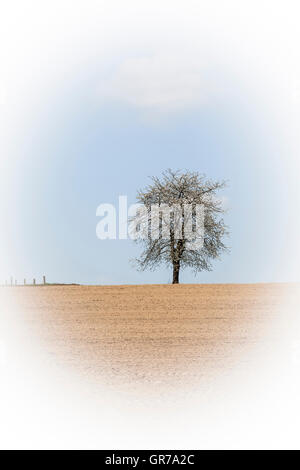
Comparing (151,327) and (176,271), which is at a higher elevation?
(176,271)

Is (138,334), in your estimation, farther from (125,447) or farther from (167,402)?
(125,447)

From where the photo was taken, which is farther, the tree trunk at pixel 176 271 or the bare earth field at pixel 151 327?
the tree trunk at pixel 176 271

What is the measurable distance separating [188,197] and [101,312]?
12.4 metres

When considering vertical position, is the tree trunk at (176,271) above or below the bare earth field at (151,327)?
above

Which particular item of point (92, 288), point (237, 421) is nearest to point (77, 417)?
point (237, 421)

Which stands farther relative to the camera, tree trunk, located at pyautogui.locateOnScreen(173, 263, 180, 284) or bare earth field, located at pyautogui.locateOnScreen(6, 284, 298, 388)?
tree trunk, located at pyautogui.locateOnScreen(173, 263, 180, 284)

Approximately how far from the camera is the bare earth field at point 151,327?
11312mm

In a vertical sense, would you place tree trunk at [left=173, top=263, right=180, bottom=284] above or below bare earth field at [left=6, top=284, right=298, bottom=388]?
above

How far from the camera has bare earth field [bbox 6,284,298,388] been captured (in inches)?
445

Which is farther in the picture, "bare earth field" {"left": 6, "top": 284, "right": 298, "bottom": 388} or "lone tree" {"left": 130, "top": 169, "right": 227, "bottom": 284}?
"lone tree" {"left": 130, "top": 169, "right": 227, "bottom": 284}

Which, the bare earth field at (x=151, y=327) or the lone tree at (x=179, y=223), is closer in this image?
the bare earth field at (x=151, y=327)

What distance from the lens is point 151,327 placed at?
15.8 m

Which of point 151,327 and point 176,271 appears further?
point 176,271

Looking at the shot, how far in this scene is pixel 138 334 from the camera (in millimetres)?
14820
